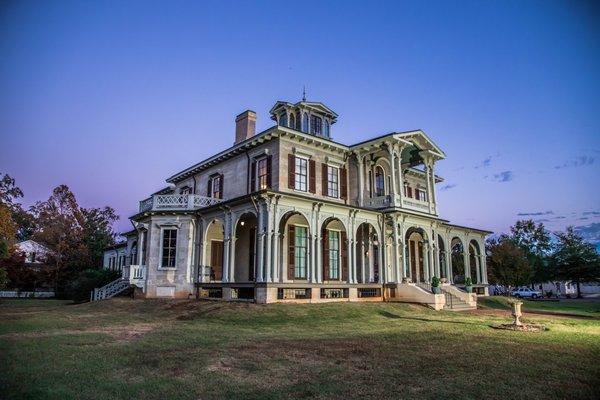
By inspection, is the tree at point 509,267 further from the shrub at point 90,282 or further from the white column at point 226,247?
the shrub at point 90,282

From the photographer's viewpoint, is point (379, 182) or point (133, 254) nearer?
A: point (379, 182)

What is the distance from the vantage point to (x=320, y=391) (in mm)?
6434

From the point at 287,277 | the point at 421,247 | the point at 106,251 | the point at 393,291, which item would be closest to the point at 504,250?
the point at 421,247

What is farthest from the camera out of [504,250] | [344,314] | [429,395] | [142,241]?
[504,250]

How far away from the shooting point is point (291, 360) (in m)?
8.77

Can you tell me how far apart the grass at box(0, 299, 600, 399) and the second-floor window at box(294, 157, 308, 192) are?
31.7ft

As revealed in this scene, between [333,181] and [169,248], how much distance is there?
11.1 m

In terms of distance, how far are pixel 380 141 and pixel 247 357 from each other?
18642 mm

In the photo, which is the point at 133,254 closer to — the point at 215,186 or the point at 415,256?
the point at 215,186

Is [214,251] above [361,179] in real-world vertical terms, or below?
below

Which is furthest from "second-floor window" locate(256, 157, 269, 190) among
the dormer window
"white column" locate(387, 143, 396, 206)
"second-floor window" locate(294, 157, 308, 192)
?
"white column" locate(387, 143, 396, 206)

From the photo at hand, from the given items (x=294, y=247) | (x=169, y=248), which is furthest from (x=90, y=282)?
(x=294, y=247)

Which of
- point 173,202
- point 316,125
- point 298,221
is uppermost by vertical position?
point 316,125

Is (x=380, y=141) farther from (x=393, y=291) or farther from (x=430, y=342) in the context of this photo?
(x=430, y=342)
